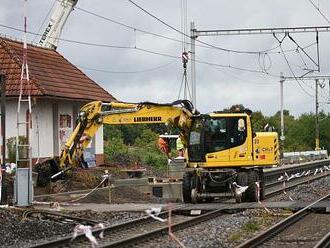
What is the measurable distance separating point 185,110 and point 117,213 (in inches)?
203

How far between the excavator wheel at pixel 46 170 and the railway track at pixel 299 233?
8.65 m

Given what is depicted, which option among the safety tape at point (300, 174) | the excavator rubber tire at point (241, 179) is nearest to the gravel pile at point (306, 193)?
the excavator rubber tire at point (241, 179)

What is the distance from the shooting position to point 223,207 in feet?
70.4

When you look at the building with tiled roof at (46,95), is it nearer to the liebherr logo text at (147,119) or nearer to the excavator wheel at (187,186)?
the liebherr logo text at (147,119)

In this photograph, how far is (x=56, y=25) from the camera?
4216 cm

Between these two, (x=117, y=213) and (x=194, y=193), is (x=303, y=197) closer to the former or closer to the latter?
(x=194, y=193)

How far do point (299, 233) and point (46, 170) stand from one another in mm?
11413

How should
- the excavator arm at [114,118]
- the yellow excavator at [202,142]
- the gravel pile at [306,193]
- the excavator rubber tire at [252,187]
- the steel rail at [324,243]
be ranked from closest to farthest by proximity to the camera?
the steel rail at [324,243], the excavator arm at [114,118], the yellow excavator at [202,142], the excavator rubber tire at [252,187], the gravel pile at [306,193]

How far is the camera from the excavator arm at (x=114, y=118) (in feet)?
75.3

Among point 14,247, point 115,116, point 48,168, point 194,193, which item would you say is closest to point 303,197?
point 194,193

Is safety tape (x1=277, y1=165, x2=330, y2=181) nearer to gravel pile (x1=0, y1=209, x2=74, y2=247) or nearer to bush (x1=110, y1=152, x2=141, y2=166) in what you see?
bush (x1=110, y1=152, x2=141, y2=166)

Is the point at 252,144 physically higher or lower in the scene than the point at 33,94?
lower

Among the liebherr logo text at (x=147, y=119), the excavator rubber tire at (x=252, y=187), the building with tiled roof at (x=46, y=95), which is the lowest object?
the excavator rubber tire at (x=252, y=187)

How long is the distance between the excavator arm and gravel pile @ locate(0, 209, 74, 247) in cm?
532
